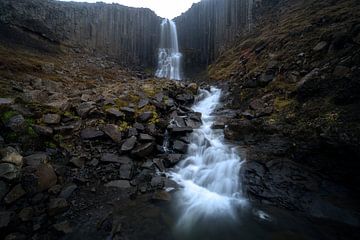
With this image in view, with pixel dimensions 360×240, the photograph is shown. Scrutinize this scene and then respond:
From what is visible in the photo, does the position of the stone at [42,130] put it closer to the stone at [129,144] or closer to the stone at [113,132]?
the stone at [113,132]

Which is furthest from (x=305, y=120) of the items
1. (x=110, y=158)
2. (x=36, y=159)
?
(x=36, y=159)

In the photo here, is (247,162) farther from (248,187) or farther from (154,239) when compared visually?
(154,239)

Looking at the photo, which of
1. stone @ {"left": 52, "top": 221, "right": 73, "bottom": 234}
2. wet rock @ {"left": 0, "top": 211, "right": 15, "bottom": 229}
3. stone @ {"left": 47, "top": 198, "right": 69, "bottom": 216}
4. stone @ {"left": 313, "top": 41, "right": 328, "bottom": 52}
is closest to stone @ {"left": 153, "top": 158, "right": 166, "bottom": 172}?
stone @ {"left": 47, "top": 198, "right": 69, "bottom": 216}

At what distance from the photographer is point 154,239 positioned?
15.9 feet

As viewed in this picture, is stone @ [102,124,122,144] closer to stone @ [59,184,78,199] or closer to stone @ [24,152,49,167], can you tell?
stone @ [24,152,49,167]

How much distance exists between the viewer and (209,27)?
103 ft

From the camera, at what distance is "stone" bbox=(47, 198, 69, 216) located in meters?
5.18

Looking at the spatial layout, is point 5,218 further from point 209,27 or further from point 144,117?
point 209,27

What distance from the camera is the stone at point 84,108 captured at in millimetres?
8664

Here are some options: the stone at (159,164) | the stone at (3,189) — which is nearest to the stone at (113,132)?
the stone at (159,164)

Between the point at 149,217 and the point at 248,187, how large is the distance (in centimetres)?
309

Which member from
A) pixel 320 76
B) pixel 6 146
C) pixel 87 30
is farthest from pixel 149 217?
pixel 87 30

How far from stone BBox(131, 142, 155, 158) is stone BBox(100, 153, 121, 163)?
1.81 feet

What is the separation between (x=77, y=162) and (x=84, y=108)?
2855mm
